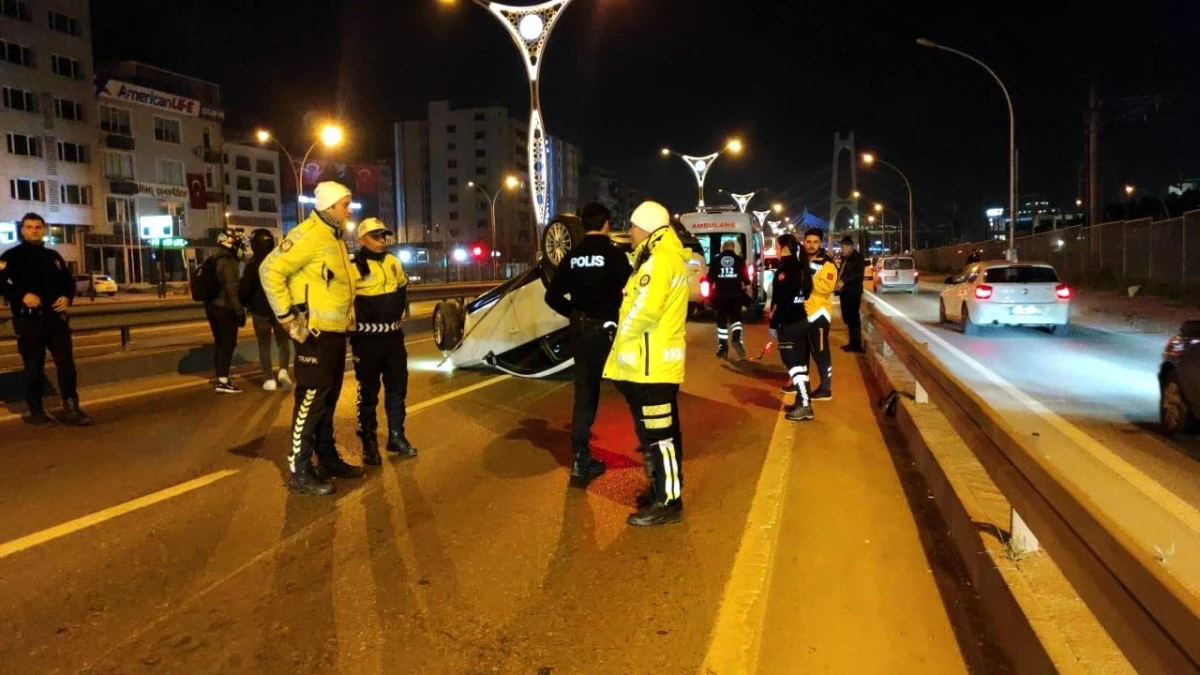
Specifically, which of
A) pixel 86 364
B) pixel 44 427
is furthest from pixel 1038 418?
pixel 86 364

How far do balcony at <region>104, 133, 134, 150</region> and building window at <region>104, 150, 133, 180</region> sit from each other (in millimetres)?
420

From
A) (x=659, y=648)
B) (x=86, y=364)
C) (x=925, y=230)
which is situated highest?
(x=925, y=230)

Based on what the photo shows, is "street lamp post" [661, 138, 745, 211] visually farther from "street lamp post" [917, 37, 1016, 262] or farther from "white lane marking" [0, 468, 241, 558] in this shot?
"white lane marking" [0, 468, 241, 558]

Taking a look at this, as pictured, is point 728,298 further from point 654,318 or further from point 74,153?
point 74,153

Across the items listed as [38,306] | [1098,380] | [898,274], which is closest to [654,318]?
[38,306]

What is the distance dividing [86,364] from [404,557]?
8.31 m

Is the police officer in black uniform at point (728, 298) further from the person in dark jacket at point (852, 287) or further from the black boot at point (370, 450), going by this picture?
the black boot at point (370, 450)

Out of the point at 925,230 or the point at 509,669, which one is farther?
the point at 925,230

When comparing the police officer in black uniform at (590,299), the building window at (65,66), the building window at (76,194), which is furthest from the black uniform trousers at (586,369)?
the building window at (65,66)

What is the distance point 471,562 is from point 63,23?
61665 mm

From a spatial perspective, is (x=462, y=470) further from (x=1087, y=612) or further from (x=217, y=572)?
(x=1087, y=612)

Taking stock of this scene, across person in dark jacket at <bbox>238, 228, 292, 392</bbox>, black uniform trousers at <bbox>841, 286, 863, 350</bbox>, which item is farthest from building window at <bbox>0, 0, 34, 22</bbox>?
black uniform trousers at <bbox>841, 286, 863, 350</bbox>

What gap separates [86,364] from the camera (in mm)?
10930

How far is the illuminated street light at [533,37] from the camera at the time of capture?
1800 cm
